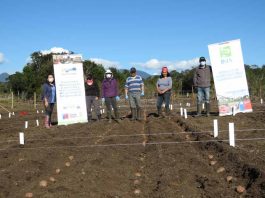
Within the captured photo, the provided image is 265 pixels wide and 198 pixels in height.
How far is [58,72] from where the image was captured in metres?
13.8

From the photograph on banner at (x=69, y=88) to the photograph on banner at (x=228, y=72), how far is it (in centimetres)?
445

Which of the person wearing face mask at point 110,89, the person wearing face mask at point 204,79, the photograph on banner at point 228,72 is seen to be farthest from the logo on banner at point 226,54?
the person wearing face mask at point 110,89

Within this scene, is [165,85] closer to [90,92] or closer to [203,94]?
[203,94]

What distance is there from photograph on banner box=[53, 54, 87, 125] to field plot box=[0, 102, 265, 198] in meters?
3.56

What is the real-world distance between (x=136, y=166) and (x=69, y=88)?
24.7 ft

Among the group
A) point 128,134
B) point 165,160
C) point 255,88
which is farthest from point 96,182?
point 255,88

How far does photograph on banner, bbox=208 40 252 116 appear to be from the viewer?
13.8m

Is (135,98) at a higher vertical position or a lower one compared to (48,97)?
lower

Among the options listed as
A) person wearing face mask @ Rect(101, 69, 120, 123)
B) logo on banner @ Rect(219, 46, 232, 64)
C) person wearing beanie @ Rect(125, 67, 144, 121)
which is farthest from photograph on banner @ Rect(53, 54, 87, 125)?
logo on banner @ Rect(219, 46, 232, 64)

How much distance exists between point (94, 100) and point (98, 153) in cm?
721

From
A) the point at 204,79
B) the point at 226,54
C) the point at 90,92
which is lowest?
the point at 90,92

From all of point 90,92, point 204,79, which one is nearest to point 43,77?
point 90,92

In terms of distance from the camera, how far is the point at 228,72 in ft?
45.6

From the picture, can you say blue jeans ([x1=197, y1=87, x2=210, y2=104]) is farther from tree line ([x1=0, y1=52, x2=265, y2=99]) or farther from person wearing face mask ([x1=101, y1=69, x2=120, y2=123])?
tree line ([x1=0, y1=52, x2=265, y2=99])
